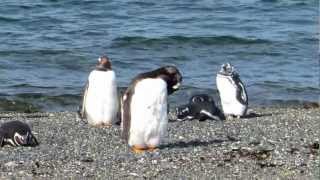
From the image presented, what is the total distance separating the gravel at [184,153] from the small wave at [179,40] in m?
10.4

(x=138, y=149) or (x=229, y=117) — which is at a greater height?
(x=138, y=149)

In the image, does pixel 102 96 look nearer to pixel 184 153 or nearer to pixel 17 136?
pixel 17 136

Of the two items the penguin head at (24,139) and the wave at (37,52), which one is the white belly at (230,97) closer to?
the penguin head at (24,139)

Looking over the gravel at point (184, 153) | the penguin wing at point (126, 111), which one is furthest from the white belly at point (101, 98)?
the penguin wing at point (126, 111)

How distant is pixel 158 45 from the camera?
74.7ft

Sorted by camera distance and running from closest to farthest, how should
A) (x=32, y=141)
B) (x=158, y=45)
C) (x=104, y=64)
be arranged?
(x=32, y=141) → (x=104, y=64) → (x=158, y=45)

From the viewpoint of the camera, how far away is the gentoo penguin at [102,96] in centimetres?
1230

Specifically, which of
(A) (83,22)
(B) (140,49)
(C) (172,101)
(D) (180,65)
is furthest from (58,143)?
(A) (83,22)

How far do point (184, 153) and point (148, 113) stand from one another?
543mm

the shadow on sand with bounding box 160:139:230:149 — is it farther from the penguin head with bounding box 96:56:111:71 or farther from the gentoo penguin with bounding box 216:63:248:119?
the gentoo penguin with bounding box 216:63:248:119

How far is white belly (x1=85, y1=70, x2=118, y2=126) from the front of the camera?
A: 12.3 meters

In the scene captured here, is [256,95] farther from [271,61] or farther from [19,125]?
[19,125]

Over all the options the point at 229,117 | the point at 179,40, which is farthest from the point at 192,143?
the point at 179,40

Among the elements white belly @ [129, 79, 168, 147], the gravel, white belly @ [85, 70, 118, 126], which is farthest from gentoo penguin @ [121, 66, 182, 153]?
white belly @ [85, 70, 118, 126]
